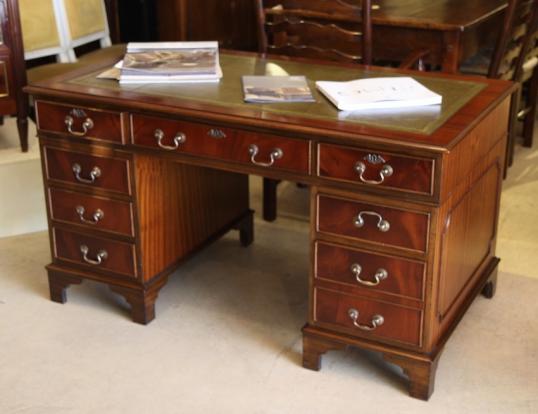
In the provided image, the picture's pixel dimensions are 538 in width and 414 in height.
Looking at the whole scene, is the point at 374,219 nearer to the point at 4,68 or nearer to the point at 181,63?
the point at 181,63

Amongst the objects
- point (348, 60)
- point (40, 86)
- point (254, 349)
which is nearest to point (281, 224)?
point (348, 60)

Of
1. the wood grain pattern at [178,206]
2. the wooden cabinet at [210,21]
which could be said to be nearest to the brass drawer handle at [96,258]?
the wood grain pattern at [178,206]

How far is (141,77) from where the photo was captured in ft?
8.64

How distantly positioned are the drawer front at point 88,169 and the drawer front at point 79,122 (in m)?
0.07

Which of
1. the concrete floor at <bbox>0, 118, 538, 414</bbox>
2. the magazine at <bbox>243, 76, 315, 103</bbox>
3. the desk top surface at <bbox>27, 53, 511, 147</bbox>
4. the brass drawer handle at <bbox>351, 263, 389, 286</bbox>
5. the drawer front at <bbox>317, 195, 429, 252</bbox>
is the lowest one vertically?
the concrete floor at <bbox>0, 118, 538, 414</bbox>

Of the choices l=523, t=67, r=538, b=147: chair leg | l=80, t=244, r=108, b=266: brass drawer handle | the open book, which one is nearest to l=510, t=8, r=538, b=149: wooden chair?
l=523, t=67, r=538, b=147: chair leg

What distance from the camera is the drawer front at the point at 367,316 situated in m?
2.33

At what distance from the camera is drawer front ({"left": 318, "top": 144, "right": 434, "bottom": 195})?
2152mm

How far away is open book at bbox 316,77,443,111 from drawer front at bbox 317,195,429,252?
0.27 metres

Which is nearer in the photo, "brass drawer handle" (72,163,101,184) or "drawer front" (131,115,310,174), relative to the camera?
"drawer front" (131,115,310,174)

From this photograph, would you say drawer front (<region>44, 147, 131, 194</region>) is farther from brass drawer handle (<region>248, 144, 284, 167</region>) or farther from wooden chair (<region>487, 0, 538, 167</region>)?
wooden chair (<region>487, 0, 538, 167</region>)

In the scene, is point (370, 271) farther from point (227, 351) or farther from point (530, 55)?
point (530, 55)

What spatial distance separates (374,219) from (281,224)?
1.30 meters

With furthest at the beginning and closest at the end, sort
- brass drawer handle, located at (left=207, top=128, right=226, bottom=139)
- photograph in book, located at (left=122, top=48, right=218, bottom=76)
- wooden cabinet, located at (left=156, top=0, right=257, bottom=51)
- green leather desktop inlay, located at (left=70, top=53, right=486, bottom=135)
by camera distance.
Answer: wooden cabinet, located at (left=156, top=0, right=257, bottom=51), photograph in book, located at (left=122, top=48, right=218, bottom=76), brass drawer handle, located at (left=207, top=128, right=226, bottom=139), green leather desktop inlay, located at (left=70, top=53, right=486, bottom=135)
